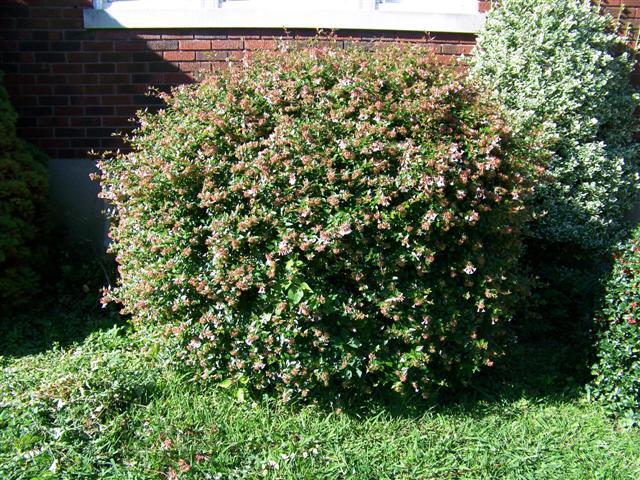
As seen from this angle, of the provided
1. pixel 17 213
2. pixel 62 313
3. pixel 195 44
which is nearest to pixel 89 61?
pixel 195 44

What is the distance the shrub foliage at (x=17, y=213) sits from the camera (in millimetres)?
4477

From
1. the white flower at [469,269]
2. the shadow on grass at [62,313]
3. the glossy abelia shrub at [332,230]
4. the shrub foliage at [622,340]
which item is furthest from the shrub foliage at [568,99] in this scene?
the shadow on grass at [62,313]

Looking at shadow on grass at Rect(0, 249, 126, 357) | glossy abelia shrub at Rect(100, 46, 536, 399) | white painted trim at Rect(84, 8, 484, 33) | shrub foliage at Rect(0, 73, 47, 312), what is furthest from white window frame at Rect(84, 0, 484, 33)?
shadow on grass at Rect(0, 249, 126, 357)

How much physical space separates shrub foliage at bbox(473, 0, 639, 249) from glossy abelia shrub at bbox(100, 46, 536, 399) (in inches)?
50.5

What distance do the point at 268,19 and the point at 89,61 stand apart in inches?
60.2

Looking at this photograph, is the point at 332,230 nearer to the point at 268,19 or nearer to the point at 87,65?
the point at 268,19

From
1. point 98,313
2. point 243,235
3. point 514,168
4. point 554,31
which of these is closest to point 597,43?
point 554,31

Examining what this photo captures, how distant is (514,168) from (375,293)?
106 cm

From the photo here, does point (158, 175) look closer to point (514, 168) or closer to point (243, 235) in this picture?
point (243, 235)

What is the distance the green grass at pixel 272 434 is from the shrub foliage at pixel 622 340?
0.48ft

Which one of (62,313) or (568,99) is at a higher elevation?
(568,99)

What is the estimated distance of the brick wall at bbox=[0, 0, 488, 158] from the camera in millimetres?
5309

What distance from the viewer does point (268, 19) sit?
5.32m

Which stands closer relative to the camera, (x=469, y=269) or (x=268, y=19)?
(x=469, y=269)
